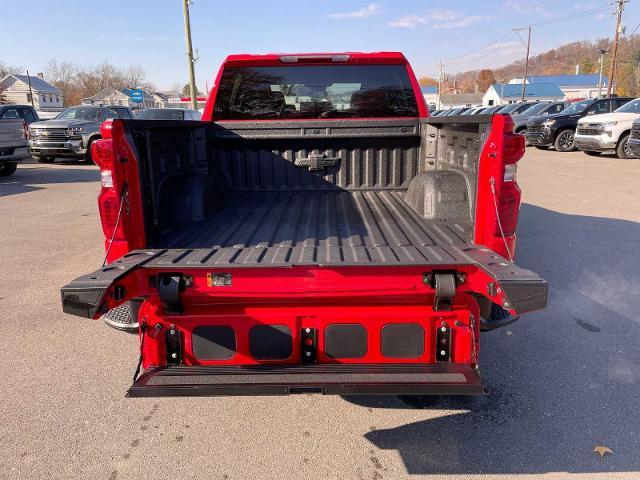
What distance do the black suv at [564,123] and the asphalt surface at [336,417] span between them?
15584 mm

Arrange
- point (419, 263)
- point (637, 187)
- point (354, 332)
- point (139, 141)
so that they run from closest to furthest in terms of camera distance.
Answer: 1. point (419, 263)
2. point (354, 332)
3. point (139, 141)
4. point (637, 187)

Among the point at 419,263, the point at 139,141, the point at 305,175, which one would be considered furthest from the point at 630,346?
the point at 139,141

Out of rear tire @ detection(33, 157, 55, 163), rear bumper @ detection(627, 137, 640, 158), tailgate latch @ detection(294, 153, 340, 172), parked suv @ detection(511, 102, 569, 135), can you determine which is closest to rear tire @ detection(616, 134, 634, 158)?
rear bumper @ detection(627, 137, 640, 158)

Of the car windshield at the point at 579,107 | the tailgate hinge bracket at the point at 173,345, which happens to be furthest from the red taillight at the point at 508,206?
the car windshield at the point at 579,107

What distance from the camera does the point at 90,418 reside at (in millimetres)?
3012

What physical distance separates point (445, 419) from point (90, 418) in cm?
220

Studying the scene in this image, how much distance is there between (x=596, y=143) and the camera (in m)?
16.0

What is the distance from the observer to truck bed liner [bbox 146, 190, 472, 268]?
8.45 ft

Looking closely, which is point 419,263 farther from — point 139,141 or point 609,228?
point 609,228

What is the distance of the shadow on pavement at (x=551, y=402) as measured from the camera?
2670 millimetres

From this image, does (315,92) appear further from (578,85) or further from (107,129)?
(578,85)

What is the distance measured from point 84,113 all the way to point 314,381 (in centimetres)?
1759

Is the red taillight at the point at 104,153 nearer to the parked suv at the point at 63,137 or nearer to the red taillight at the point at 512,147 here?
the red taillight at the point at 512,147

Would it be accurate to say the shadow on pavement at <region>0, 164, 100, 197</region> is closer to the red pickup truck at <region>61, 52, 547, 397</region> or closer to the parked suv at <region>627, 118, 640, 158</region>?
the red pickup truck at <region>61, 52, 547, 397</region>
